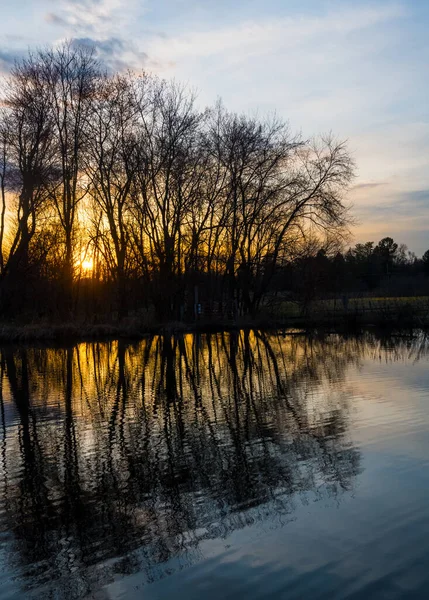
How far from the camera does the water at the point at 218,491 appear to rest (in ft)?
17.7

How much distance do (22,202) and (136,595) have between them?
3475 centimetres

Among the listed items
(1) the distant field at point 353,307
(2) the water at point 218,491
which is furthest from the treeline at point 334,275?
(2) the water at point 218,491


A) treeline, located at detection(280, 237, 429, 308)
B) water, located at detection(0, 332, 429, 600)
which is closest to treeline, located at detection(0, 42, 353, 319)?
treeline, located at detection(280, 237, 429, 308)

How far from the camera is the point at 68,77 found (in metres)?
37.2

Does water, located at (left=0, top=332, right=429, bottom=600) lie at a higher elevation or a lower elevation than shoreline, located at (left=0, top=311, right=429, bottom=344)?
lower

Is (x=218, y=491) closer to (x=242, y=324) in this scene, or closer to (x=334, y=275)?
(x=242, y=324)

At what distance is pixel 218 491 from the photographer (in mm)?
7504

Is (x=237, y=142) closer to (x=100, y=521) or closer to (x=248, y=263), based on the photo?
(x=248, y=263)

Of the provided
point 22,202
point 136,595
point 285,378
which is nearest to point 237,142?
point 22,202

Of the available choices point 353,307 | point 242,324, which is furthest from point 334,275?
point 242,324

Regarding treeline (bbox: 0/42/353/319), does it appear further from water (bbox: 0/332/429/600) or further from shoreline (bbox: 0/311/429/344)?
water (bbox: 0/332/429/600)

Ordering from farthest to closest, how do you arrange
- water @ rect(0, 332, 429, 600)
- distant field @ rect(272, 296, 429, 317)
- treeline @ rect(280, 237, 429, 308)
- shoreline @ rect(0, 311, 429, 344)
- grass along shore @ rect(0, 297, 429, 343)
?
treeline @ rect(280, 237, 429, 308) < distant field @ rect(272, 296, 429, 317) < grass along shore @ rect(0, 297, 429, 343) < shoreline @ rect(0, 311, 429, 344) < water @ rect(0, 332, 429, 600)

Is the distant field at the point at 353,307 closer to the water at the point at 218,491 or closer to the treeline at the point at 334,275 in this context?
the treeline at the point at 334,275

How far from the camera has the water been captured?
539 centimetres
